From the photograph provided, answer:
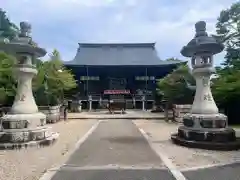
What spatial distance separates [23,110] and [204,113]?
18.3ft

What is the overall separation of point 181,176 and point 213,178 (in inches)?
22.4

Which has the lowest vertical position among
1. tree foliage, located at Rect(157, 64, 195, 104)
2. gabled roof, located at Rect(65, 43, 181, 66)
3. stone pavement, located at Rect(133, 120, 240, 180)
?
stone pavement, located at Rect(133, 120, 240, 180)

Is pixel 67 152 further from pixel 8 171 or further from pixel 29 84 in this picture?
pixel 29 84

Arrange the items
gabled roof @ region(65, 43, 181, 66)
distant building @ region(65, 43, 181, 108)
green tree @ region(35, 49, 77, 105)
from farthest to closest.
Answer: gabled roof @ region(65, 43, 181, 66) → distant building @ region(65, 43, 181, 108) → green tree @ region(35, 49, 77, 105)

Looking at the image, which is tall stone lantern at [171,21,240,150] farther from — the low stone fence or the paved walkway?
the low stone fence

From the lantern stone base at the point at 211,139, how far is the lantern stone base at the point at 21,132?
437cm

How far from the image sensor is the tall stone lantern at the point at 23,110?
835cm

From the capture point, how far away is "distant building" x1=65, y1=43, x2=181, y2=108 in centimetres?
3984

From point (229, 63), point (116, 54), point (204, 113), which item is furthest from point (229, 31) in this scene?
point (116, 54)

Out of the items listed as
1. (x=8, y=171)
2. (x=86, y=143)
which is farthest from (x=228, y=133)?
(x=8, y=171)

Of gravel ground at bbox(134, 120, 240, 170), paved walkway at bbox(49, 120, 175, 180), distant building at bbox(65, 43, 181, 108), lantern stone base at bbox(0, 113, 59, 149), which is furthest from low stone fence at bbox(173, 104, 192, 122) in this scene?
distant building at bbox(65, 43, 181, 108)

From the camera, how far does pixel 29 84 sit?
9172mm

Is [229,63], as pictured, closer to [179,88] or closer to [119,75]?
[179,88]

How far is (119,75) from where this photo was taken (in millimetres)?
41281
